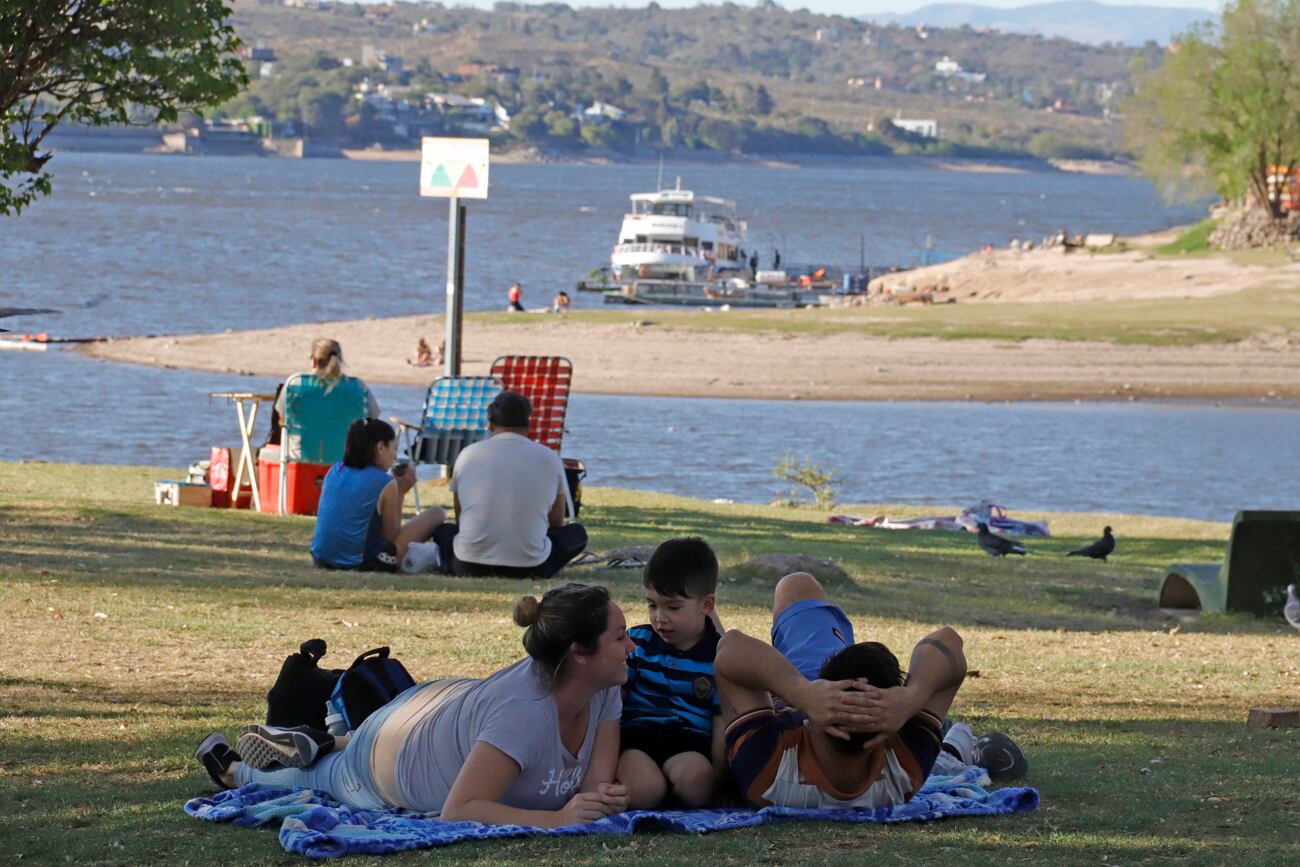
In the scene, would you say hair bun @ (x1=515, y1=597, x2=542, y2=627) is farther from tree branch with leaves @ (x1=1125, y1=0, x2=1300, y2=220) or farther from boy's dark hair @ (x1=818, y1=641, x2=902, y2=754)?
tree branch with leaves @ (x1=1125, y1=0, x2=1300, y2=220)

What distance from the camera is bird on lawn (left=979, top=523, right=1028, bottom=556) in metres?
12.0

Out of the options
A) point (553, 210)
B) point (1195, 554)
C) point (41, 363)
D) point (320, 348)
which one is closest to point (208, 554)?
point (320, 348)

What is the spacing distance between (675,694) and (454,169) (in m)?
9.77

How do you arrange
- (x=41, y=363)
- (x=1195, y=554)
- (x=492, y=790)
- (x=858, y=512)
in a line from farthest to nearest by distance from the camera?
(x=41, y=363), (x=858, y=512), (x=1195, y=554), (x=492, y=790)

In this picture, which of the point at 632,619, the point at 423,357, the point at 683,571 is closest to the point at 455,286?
the point at 632,619

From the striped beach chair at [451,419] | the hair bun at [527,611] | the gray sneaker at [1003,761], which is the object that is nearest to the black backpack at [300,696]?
the hair bun at [527,611]

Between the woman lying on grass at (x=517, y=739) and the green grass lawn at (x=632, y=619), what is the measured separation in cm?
14

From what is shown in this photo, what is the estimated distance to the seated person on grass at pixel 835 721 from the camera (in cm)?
439

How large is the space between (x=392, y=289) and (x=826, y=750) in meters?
55.4

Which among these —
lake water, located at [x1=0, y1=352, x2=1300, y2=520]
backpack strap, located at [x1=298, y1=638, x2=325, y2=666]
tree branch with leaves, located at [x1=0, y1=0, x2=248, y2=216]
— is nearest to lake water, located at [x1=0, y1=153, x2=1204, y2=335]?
tree branch with leaves, located at [x1=0, y1=0, x2=248, y2=216]

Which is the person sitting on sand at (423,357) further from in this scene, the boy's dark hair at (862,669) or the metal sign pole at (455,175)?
the boy's dark hair at (862,669)

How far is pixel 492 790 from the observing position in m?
4.23

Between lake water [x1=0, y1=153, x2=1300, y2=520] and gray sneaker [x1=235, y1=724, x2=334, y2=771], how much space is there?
148 inches

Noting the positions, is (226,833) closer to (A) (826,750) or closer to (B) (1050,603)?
(A) (826,750)
